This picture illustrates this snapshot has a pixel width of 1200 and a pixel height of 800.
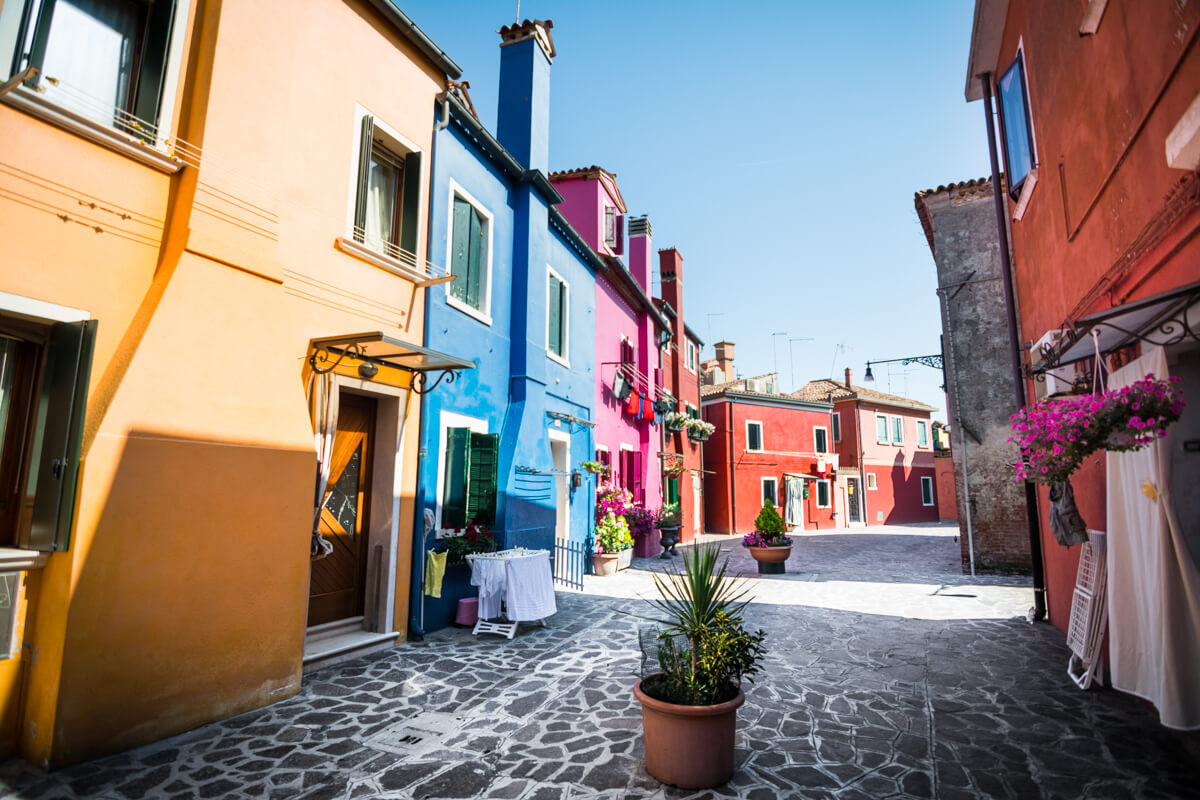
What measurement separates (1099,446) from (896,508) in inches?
1284

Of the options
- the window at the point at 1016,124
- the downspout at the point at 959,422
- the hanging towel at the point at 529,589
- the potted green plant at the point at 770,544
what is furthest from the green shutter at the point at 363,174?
the downspout at the point at 959,422

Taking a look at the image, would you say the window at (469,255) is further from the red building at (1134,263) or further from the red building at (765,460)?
the red building at (765,460)

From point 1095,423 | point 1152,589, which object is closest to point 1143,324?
point 1095,423

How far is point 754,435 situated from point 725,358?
671 cm

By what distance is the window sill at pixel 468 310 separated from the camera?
7676 millimetres

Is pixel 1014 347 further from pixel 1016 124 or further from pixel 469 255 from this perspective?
pixel 469 255

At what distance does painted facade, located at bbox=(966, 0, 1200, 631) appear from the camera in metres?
3.42

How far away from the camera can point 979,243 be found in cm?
1377

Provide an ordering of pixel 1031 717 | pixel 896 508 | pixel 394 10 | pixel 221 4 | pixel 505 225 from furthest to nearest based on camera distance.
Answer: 1. pixel 896 508
2. pixel 505 225
3. pixel 394 10
4. pixel 221 4
5. pixel 1031 717

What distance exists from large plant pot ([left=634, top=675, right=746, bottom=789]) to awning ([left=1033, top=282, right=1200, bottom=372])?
3314 mm

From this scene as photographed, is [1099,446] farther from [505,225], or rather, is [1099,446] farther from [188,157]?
[505,225]

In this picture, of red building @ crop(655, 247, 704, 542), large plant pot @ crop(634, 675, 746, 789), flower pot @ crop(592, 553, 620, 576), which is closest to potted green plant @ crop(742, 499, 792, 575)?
flower pot @ crop(592, 553, 620, 576)

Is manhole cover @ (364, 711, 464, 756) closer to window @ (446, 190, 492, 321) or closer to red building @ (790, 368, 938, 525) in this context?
window @ (446, 190, 492, 321)

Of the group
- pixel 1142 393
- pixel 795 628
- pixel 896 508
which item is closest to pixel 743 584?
pixel 795 628
